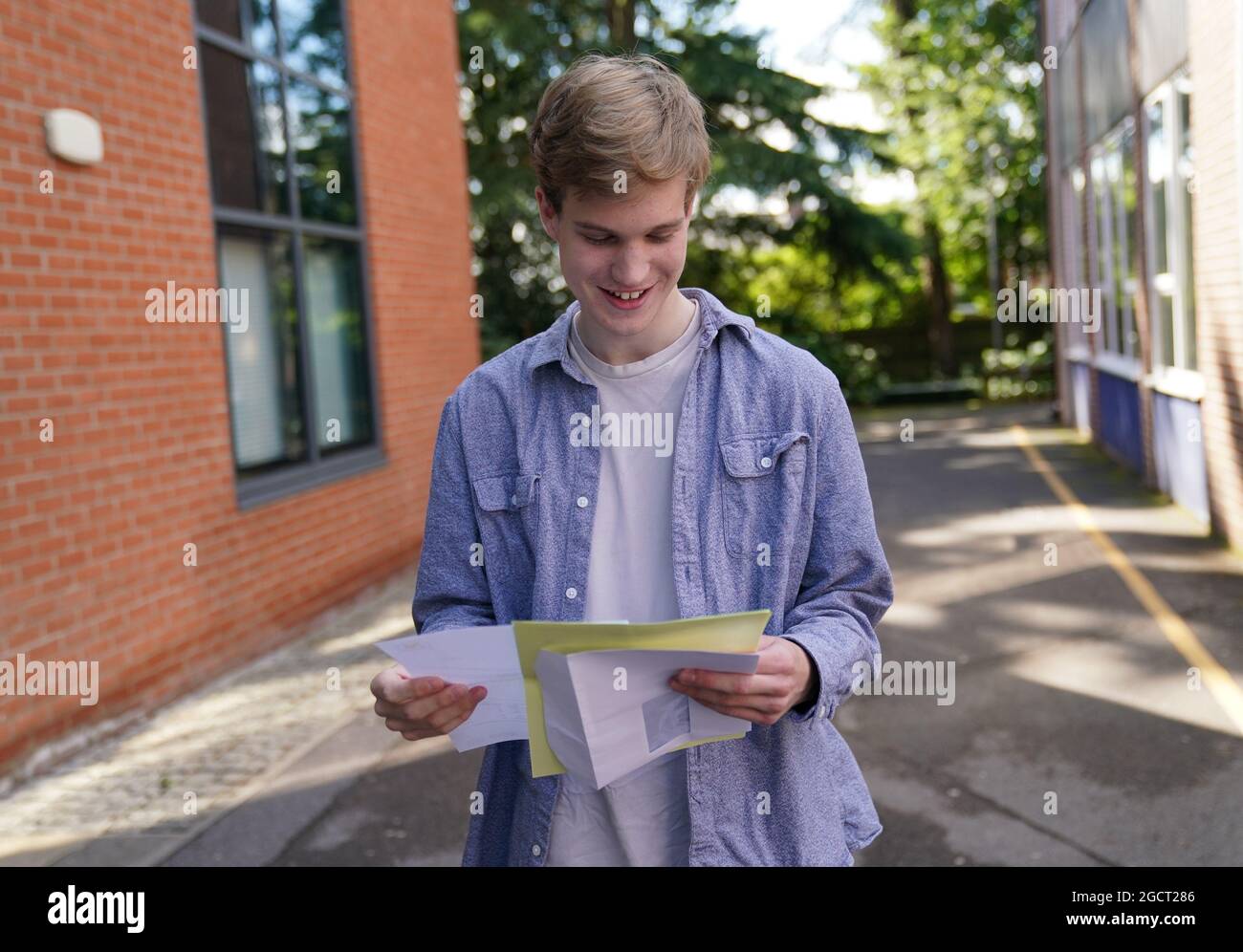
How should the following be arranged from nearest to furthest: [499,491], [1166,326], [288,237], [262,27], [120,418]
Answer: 1. [499,491]
2. [120,418]
3. [262,27]
4. [288,237]
5. [1166,326]

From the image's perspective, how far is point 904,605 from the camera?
793 centimetres

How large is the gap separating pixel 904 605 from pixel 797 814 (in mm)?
6099

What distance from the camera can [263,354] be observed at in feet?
26.8

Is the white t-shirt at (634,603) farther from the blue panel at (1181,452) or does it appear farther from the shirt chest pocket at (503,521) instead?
the blue panel at (1181,452)

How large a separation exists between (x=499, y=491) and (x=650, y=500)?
26cm

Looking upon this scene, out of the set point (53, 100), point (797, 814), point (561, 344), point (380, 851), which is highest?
point (53, 100)

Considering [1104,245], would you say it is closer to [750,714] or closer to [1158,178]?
[1158,178]

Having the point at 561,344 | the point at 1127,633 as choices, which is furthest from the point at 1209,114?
the point at 561,344

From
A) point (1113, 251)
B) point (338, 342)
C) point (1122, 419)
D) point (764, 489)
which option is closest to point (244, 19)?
point (338, 342)

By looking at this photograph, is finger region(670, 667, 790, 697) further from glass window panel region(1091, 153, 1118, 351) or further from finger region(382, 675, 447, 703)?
glass window panel region(1091, 153, 1118, 351)

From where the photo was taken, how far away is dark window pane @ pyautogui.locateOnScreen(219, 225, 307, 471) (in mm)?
7738

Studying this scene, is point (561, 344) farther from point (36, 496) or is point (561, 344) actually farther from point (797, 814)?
point (36, 496)

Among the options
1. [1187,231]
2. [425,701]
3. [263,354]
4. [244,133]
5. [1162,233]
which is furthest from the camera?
[1162,233]

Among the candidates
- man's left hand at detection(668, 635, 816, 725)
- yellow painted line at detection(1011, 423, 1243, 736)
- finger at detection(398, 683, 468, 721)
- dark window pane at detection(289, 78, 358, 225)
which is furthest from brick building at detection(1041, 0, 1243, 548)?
finger at detection(398, 683, 468, 721)
